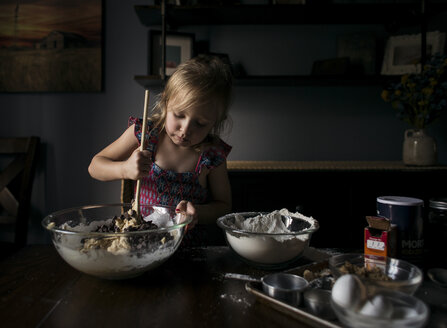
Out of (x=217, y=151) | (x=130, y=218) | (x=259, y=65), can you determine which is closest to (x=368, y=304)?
(x=130, y=218)

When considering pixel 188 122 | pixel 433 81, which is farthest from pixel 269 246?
pixel 433 81

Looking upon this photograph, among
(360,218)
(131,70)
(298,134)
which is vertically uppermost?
(131,70)

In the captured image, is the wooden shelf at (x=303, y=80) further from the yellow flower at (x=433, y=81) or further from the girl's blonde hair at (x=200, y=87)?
the girl's blonde hair at (x=200, y=87)

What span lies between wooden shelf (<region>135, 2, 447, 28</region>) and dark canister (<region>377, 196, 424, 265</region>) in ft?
5.21

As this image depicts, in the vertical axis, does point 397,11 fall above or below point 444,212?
above

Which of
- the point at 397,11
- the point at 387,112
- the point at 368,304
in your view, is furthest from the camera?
the point at 387,112

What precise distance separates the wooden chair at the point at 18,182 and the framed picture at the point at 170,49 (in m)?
0.84

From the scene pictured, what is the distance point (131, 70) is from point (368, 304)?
7.03 feet

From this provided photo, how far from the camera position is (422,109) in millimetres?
1967

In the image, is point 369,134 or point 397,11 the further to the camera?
point 369,134

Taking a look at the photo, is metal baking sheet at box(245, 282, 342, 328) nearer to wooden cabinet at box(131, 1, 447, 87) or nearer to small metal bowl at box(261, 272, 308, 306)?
small metal bowl at box(261, 272, 308, 306)

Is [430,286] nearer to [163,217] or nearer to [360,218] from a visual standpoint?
[163,217]

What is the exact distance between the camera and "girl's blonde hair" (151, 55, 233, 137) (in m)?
1.13

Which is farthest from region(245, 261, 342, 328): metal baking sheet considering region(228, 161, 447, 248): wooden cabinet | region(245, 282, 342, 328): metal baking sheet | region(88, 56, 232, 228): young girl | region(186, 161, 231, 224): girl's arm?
region(228, 161, 447, 248): wooden cabinet
